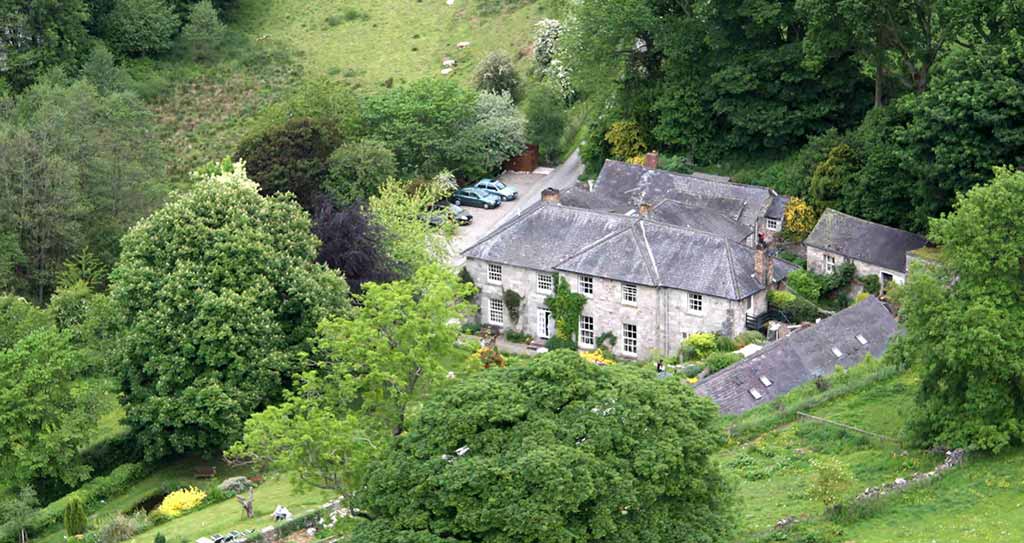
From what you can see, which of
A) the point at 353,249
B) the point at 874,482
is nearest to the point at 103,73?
the point at 353,249

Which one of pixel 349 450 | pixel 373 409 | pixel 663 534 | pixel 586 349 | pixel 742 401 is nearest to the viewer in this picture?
pixel 663 534

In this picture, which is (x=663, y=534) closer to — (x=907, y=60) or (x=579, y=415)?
(x=579, y=415)

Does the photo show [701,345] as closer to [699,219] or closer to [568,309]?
[568,309]

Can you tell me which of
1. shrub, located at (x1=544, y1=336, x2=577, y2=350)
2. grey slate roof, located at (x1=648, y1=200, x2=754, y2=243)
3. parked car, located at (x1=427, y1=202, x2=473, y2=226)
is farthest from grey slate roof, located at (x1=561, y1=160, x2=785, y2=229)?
shrub, located at (x1=544, y1=336, x2=577, y2=350)

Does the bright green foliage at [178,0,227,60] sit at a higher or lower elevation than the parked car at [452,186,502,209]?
higher

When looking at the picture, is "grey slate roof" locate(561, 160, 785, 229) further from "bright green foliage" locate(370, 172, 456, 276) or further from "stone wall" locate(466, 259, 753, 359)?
"stone wall" locate(466, 259, 753, 359)

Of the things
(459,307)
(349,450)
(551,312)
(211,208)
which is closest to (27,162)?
(211,208)

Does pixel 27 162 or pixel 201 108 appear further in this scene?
pixel 201 108
